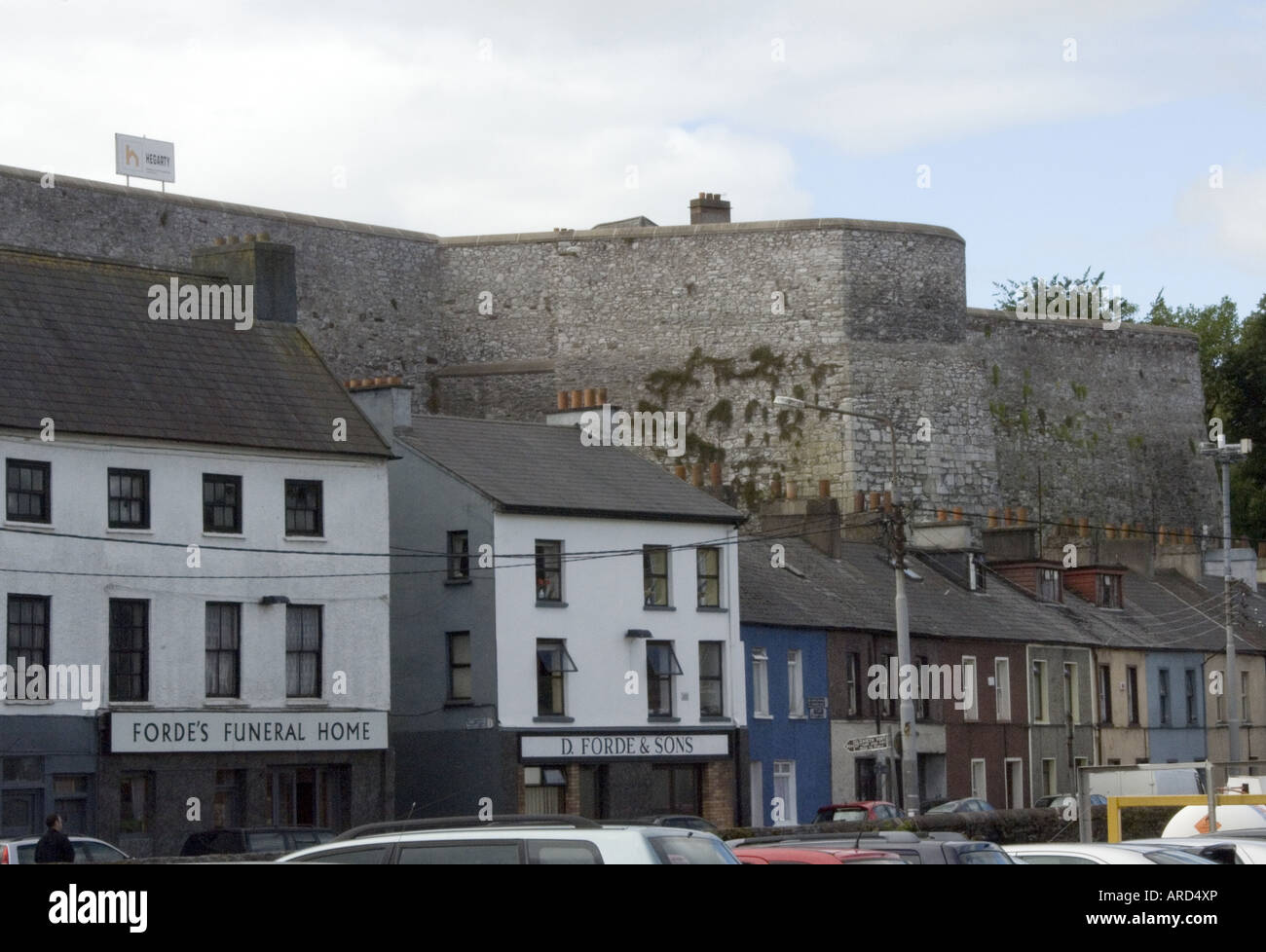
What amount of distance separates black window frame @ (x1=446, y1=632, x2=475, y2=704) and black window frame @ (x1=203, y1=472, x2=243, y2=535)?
16.7 feet

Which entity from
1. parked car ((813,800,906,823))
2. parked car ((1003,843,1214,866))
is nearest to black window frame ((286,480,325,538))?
parked car ((813,800,906,823))

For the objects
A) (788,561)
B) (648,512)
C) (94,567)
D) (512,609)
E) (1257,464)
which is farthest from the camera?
(1257,464)

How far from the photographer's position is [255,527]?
111 ft

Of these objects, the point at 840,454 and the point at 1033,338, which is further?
the point at 1033,338

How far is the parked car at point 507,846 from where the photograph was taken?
9.70 metres

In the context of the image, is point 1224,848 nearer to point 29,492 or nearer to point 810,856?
point 810,856

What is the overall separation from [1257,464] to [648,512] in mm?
40924

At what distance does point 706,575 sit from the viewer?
40188mm

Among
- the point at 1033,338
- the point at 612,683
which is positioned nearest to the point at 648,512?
the point at 612,683

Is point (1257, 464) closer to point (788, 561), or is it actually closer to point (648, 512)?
point (788, 561)

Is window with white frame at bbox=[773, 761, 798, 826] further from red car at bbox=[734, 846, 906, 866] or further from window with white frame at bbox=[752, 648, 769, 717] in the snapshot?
red car at bbox=[734, 846, 906, 866]

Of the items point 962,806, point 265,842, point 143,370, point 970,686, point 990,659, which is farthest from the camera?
point 990,659

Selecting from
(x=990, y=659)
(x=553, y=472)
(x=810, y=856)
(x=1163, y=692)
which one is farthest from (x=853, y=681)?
(x=810, y=856)

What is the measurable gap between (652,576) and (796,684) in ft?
14.3
